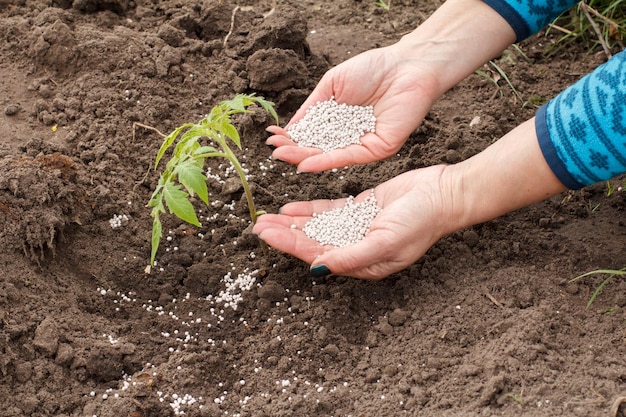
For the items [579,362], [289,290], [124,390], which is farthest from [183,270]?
[579,362]

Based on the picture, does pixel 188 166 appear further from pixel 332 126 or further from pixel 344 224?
pixel 332 126

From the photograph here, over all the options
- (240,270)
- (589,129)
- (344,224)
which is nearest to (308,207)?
(344,224)

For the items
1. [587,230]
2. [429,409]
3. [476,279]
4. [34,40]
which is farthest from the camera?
[34,40]

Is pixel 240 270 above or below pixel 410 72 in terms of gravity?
below

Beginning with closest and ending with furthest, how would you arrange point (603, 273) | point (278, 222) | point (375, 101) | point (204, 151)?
1. point (204, 151)
2. point (603, 273)
3. point (278, 222)
4. point (375, 101)

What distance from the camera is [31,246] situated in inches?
102

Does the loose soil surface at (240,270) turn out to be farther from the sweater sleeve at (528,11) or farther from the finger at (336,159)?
the sweater sleeve at (528,11)

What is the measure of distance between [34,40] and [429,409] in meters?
2.50

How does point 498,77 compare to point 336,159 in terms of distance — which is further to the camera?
point 498,77

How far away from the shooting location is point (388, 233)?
2.58 m

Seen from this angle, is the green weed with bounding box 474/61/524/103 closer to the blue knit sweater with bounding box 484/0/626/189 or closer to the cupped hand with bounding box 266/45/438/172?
the cupped hand with bounding box 266/45/438/172

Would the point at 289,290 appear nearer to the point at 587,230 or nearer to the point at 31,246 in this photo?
the point at 31,246

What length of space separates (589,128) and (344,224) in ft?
3.06

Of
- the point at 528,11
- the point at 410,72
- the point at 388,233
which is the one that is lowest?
the point at 388,233
